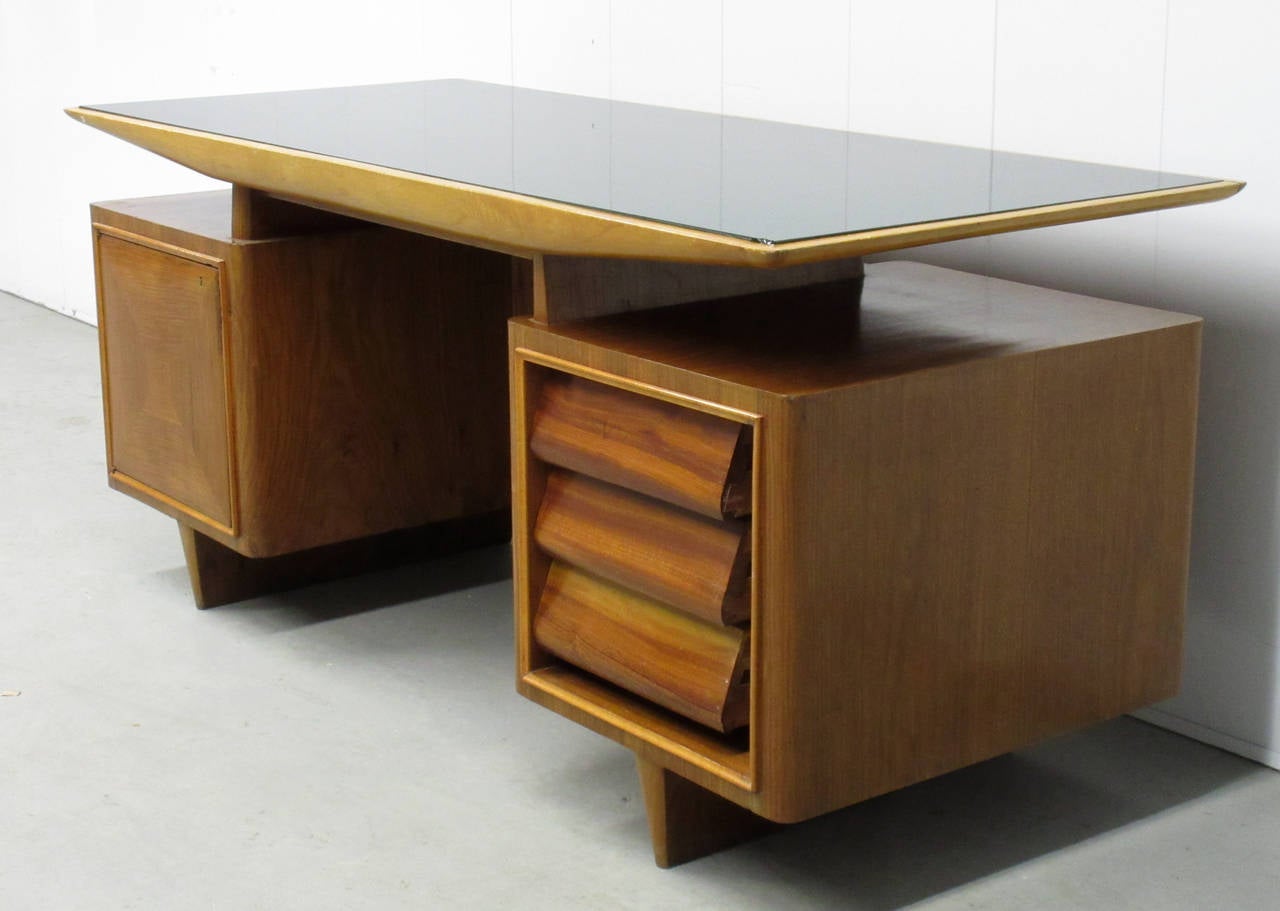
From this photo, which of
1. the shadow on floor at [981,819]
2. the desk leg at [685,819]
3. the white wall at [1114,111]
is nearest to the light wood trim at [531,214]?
the white wall at [1114,111]

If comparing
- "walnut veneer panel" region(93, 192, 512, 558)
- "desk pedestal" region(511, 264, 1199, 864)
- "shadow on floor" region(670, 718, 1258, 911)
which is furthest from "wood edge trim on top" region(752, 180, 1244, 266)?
"walnut veneer panel" region(93, 192, 512, 558)

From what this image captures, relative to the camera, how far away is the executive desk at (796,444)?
1.48 m

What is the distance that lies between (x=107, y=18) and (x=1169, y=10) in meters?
2.86

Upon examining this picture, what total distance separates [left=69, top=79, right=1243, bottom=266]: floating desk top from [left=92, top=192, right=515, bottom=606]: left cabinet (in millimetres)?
170

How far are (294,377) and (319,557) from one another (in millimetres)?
374

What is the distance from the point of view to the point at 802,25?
2.29m

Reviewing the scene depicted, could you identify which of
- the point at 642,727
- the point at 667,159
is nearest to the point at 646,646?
the point at 642,727

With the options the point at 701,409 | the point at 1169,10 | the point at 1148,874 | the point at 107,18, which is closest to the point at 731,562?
the point at 701,409

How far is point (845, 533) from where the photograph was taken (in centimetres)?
149

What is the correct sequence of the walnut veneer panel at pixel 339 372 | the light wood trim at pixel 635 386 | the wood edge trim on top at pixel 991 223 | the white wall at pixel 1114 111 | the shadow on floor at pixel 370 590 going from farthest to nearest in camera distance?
the shadow on floor at pixel 370 590
the walnut veneer panel at pixel 339 372
the white wall at pixel 1114 111
the light wood trim at pixel 635 386
the wood edge trim on top at pixel 991 223

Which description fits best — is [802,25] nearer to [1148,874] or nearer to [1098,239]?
[1098,239]

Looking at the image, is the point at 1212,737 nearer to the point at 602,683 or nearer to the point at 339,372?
the point at 602,683

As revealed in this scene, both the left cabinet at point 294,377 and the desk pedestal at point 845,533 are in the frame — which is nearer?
the desk pedestal at point 845,533

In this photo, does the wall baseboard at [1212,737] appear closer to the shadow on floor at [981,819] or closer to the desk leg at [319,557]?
the shadow on floor at [981,819]
